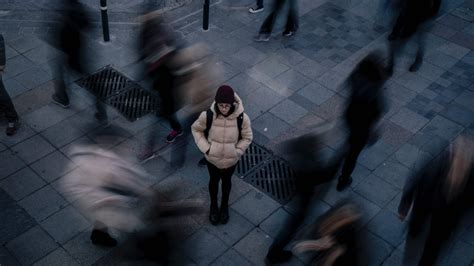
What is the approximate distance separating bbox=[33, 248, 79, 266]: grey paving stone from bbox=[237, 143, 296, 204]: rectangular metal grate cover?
2.43 metres

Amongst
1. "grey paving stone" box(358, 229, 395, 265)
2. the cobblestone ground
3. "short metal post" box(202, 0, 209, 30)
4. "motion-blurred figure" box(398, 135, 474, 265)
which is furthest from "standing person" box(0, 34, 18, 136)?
"motion-blurred figure" box(398, 135, 474, 265)

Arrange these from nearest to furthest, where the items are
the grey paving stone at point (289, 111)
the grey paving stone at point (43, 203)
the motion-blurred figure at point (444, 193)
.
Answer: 1. the motion-blurred figure at point (444, 193)
2. the grey paving stone at point (43, 203)
3. the grey paving stone at point (289, 111)

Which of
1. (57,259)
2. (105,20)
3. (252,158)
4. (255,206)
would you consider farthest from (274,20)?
(57,259)

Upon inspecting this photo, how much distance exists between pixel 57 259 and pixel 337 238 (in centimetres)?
305

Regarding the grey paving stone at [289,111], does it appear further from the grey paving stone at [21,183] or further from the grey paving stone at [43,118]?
the grey paving stone at [21,183]

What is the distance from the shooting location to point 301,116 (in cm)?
867

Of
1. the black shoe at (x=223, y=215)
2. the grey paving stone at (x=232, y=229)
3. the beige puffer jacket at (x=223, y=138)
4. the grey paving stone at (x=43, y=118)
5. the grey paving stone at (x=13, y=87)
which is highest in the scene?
the beige puffer jacket at (x=223, y=138)

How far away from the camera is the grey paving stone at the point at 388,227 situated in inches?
273

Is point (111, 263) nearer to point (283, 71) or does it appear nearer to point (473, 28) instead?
point (283, 71)

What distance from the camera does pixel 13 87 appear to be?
8641 mm

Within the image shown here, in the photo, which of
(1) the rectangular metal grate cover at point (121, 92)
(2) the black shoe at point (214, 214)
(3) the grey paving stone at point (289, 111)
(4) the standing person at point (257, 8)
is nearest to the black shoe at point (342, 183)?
(3) the grey paving stone at point (289, 111)

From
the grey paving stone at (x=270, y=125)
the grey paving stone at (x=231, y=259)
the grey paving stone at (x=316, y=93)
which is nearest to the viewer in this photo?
the grey paving stone at (x=231, y=259)

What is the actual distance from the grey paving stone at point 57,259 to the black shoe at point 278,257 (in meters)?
2.13

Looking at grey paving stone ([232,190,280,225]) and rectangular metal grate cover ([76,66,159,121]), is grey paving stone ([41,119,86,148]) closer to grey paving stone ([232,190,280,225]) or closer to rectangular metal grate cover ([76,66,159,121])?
rectangular metal grate cover ([76,66,159,121])
